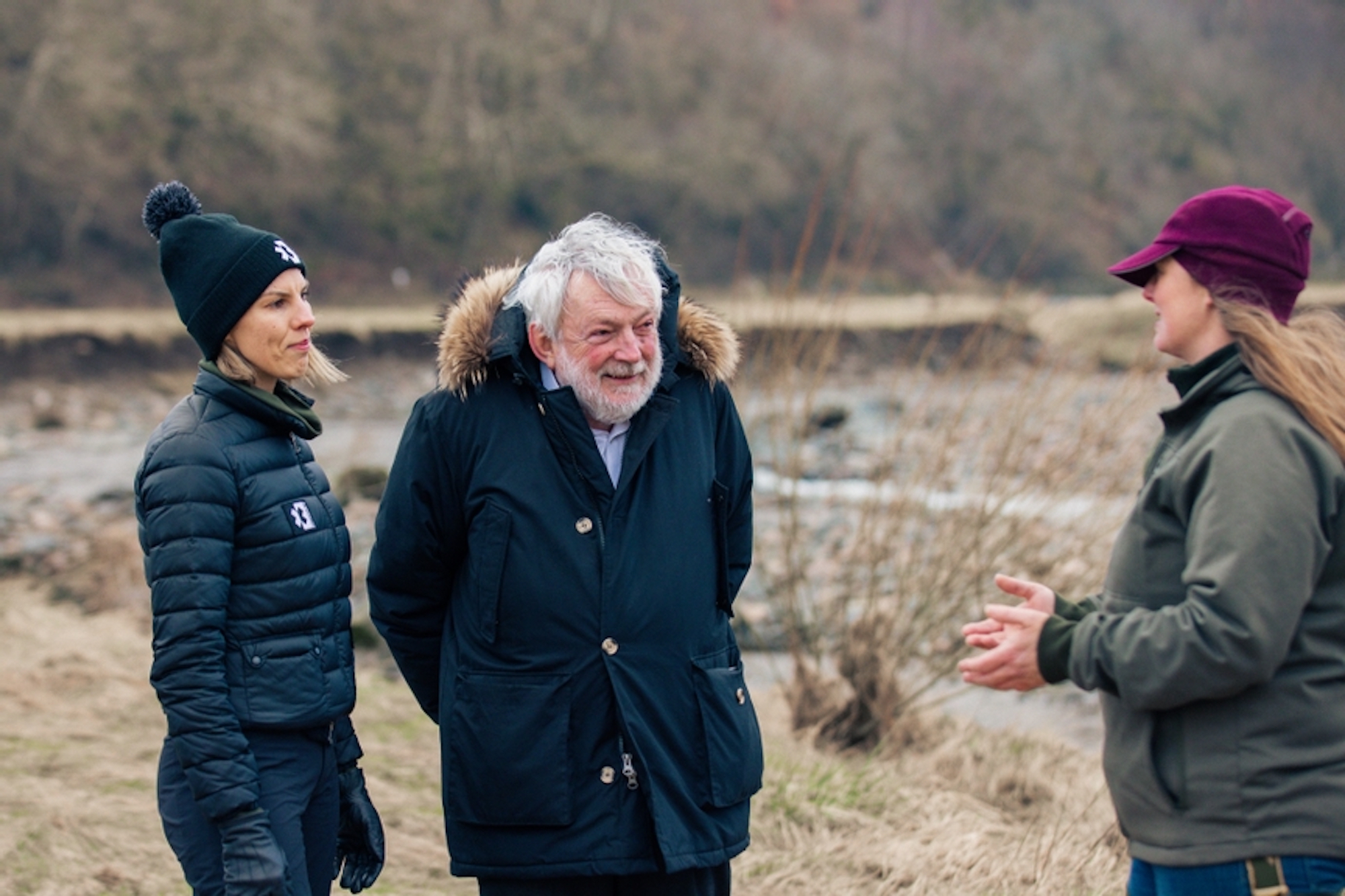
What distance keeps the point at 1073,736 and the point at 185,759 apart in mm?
5459

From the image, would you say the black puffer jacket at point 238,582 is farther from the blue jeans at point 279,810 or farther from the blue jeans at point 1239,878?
the blue jeans at point 1239,878

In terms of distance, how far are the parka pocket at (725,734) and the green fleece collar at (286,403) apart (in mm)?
934

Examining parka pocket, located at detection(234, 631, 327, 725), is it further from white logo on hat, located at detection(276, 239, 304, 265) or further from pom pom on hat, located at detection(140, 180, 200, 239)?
pom pom on hat, located at detection(140, 180, 200, 239)

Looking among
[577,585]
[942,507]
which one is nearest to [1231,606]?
[577,585]

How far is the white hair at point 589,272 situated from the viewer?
260 centimetres

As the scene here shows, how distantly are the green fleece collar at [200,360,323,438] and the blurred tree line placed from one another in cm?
1689

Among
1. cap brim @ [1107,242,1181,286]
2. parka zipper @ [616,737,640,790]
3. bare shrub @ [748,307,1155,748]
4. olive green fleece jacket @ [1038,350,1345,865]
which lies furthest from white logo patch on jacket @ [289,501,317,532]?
bare shrub @ [748,307,1155,748]

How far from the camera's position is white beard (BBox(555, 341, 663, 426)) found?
8.53 feet

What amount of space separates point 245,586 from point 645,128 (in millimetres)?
43157

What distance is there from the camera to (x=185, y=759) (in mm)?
2359

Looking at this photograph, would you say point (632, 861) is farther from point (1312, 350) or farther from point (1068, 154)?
point (1068, 154)

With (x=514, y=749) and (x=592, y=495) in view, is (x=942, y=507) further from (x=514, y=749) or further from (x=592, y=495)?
(x=514, y=749)

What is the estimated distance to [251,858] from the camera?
234 centimetres

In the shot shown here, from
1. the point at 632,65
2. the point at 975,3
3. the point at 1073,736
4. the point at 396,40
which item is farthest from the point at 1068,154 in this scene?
the point at 1073,736
